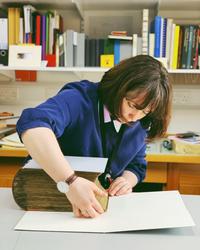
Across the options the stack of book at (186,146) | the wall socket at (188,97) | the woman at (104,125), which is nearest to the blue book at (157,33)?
the wall socket at (188,97)

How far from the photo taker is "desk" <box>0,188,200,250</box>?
69 cm

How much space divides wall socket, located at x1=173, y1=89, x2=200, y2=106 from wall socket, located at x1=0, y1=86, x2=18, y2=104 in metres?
1.19

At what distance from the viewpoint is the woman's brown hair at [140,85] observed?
3.22 feet

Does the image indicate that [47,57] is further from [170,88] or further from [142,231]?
[142,231]

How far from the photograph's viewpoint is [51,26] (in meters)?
2.15

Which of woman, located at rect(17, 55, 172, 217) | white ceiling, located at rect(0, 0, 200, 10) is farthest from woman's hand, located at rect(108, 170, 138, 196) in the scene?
white ceiling, located at rect(0, 0, 200, 10)

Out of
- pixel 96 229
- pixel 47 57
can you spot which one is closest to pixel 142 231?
pixel 96 229

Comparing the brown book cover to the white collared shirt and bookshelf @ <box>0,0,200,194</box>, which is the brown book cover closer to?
the white collared shirt

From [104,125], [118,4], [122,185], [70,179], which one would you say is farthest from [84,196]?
[118,4]

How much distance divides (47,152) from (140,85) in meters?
0.35

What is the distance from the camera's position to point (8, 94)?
2.51 metres

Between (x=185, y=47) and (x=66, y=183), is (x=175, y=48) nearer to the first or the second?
(x=185, y=47)

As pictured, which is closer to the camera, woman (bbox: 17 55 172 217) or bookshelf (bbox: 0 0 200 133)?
woman (bbox: 17 55 172 217)

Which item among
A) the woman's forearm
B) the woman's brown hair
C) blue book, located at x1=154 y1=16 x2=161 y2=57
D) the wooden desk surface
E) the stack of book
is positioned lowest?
the wooden desk surface
